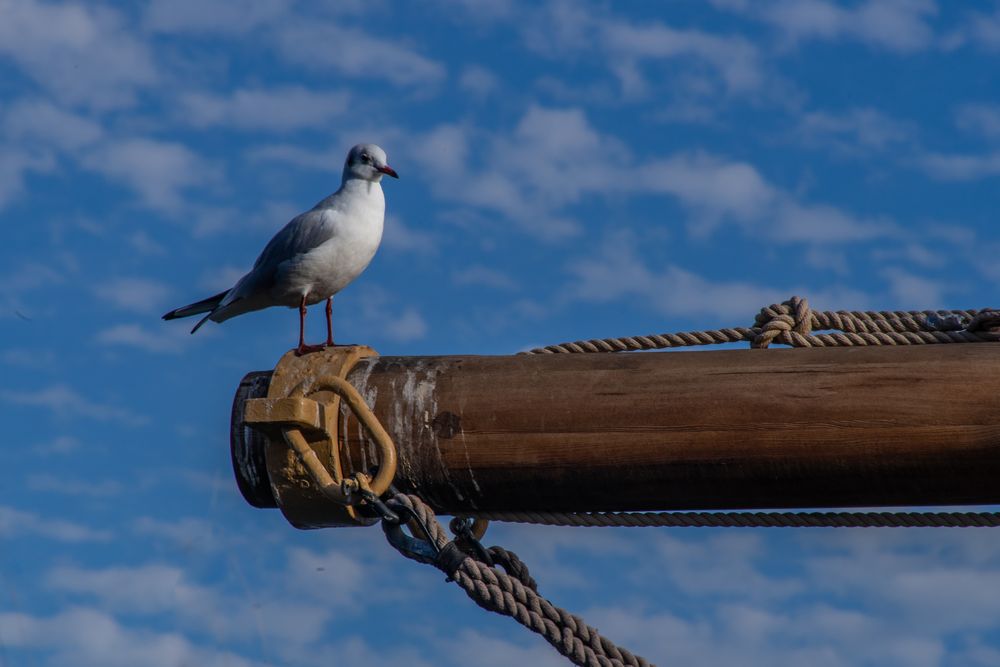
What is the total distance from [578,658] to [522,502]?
34 cm

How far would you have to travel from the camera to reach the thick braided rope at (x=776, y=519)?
8.29 ft

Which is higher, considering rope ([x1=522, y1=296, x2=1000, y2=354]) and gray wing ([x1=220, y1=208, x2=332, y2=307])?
gray wing ([x1=220, y1=208, x2=332, y2=307])

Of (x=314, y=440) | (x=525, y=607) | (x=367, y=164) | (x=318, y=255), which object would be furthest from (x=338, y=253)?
(x=525, y=607)

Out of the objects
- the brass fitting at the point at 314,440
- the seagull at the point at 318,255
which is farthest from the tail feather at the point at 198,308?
the brass fitting at the point at 314,440

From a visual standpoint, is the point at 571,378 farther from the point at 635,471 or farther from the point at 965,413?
the point at 965,413

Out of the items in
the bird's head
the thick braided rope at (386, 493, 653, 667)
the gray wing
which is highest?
the bird's head

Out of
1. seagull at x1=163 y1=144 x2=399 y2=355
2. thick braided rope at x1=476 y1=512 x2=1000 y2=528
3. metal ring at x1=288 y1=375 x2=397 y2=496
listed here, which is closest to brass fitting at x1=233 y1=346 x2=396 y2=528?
metal ring at x1=288 y1=375 x2=397 y2=496

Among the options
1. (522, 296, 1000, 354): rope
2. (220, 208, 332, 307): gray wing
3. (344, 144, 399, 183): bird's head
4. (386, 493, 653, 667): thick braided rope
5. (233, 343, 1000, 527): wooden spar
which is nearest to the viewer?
(233, 343, 1000, 527): wooden spar

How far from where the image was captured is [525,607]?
2.59 m

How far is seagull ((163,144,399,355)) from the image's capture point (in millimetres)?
4254

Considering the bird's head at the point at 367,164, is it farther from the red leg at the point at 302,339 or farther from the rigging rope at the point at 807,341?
the rigging rope at the point at 807,341

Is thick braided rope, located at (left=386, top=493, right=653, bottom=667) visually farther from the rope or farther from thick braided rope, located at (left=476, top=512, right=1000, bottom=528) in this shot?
the rope

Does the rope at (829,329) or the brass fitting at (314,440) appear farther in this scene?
the rope at (829,329)

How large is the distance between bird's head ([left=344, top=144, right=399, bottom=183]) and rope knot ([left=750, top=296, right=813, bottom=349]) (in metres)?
1.91
